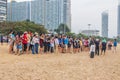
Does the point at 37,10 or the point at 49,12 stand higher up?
the point at 37,10

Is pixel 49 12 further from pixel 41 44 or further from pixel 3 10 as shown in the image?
pixel 41 44

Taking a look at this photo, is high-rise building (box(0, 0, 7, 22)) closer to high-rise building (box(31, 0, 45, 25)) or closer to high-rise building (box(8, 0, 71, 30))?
high-rise building (box(8, 0, 71, 30))

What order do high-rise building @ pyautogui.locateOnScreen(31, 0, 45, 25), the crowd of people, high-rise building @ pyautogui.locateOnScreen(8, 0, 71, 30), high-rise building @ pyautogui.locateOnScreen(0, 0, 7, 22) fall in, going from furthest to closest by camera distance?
high-rise building @ pyautogui.locateOnScreen(0, 0, 7, 22) → high-rise building @ pyautogui.locateOnScreen(8, 0, 71, 30) → high-rise building @ pyautogui.locateOnScreen(31, 0, 45, 25) → the crowd of people

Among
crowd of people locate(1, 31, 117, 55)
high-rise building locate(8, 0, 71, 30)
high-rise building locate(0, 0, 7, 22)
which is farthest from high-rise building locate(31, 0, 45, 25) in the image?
crowd of people locate(1, 31, 117, 55)

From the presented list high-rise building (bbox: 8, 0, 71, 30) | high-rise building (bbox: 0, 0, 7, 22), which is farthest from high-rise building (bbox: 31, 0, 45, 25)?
high-rise building (bbox: 0, 0, 7, 22)

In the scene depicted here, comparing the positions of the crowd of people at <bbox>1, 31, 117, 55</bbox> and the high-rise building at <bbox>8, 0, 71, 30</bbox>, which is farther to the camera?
the high-rise building at <bbox>8, 0, 71, 30</bbox>

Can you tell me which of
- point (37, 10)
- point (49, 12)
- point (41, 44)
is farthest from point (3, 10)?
point (41, 44)

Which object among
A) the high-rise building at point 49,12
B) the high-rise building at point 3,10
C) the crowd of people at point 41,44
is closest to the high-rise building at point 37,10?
the high-rise building at point 49,12

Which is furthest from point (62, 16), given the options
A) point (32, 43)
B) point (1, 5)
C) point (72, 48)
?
point (32, 43)

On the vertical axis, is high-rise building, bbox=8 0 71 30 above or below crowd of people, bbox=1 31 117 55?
above

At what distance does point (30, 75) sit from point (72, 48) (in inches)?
647

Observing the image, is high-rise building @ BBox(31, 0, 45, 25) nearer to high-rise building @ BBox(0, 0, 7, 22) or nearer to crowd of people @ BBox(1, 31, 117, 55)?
high-rise building @ BBox(0, 0, 7, 22)

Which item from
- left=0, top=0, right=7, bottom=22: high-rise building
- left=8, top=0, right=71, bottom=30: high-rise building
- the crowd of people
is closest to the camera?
the crowd of people

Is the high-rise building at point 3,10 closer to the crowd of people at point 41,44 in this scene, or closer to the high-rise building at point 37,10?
the high-rise building at point 37,10
